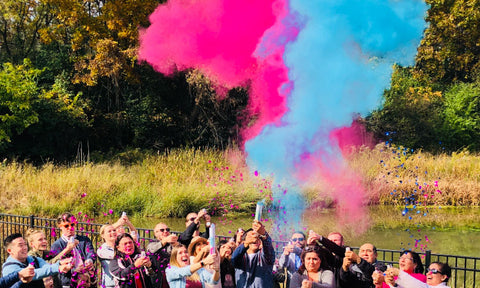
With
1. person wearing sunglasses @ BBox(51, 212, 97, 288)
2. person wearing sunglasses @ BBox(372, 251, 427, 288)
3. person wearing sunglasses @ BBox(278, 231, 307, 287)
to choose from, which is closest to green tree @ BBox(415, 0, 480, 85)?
person wearing sunglasses @ BBox(278, 231, 307, 287)

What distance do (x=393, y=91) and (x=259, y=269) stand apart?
57.7 feet

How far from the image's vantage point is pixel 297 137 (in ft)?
23.1

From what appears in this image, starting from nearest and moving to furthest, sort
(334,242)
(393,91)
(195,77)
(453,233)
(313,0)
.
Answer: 1. (334,242)
2. (313,0)
3. (453,233)
4. (195,77)
5. (393,91)

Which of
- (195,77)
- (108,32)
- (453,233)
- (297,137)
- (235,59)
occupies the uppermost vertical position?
(108,32)

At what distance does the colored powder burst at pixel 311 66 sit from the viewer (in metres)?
6.59

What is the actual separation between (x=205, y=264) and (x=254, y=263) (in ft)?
2.46

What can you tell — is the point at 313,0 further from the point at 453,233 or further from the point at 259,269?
the point at 453,233

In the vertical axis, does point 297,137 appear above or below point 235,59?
below

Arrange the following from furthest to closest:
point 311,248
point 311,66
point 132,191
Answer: point 132,191
point 311,66
point 311,248

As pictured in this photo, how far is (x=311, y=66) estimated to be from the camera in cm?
664

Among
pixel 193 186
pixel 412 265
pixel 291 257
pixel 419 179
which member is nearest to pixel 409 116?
pixel 419 179

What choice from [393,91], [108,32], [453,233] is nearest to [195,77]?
[108,32]

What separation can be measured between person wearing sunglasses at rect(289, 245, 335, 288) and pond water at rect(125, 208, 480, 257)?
5.62 meters

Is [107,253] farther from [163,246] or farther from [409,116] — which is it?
[409,116]
